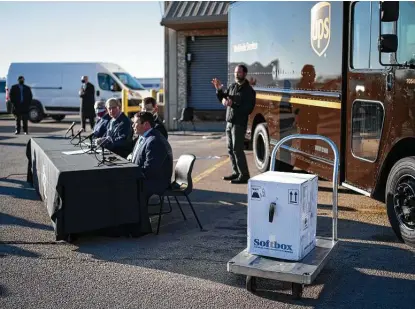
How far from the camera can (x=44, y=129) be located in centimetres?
2164

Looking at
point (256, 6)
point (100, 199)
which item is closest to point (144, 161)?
point (100, 199)

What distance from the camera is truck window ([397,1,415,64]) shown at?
6.09m

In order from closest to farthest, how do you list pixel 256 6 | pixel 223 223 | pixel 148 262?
pixel 148 262 → pixel 223 223 → pixel 256 6

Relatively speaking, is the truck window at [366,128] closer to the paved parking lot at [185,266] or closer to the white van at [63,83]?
the paved parking lot at [185,266]

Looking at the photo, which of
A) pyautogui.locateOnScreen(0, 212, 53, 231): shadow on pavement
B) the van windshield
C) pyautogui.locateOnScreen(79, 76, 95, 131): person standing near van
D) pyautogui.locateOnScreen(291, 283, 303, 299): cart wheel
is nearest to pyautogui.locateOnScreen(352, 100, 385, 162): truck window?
pyautogui.locateOnScreen(291, 283, 303, 299): cart wheel

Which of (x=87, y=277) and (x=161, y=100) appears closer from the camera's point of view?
(x=87, y=277)

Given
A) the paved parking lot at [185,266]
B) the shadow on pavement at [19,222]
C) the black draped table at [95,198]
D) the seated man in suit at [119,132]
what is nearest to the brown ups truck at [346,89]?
the paved parking lot at [185,266]

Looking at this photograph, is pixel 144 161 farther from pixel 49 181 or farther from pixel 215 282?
pixel 215 282

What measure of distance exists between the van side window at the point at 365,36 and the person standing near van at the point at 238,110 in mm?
2609

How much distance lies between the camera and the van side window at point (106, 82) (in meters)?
24.2

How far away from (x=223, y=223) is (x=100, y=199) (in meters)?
1.77

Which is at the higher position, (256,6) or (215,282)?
(256,6)

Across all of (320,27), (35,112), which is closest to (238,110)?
(320,27)

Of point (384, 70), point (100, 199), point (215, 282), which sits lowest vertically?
point (215, 282)
